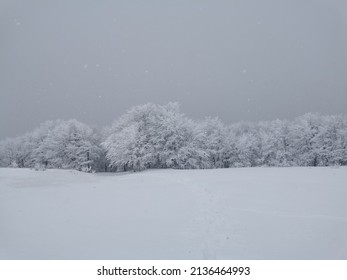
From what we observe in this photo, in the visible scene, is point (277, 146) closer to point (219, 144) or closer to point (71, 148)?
point (219, 144)

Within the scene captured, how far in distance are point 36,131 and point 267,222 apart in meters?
80.7

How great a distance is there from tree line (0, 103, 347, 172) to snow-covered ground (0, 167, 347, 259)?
3014 cm

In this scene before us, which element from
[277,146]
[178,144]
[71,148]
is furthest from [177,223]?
[277,146]

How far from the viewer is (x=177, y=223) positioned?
34.7 ft

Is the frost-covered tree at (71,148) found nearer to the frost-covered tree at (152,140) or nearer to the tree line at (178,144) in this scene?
the tree line at (178,144)

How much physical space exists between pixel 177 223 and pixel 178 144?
38.3 meters

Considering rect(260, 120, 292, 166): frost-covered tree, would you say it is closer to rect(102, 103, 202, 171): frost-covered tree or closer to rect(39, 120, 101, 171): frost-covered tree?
rect(102, 103, 202, 171): frost-covered tree

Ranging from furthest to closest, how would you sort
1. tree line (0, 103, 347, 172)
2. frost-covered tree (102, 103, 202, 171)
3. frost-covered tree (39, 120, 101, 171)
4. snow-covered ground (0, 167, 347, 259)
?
frost-covered tree (39, 120, 101, 171) → tree line (0, 103, 347, 172) → frost-covered tree (102, 103, 202, 171) → snow-covered ground (0, 167, 347, 259)

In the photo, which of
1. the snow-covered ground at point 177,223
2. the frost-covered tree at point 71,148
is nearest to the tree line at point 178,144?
the frost-covered tree at point 71,148

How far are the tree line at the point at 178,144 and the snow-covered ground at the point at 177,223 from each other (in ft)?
98.9

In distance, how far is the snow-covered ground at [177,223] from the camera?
328 inches

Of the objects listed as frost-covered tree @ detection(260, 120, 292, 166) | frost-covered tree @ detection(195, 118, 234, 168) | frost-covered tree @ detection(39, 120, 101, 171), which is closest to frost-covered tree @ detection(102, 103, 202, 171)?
frost-covered tree @ detection(195, 118, 234, 168)

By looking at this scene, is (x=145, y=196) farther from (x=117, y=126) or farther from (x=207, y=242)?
(x=117, y=126)

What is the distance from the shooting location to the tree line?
47.2 meters
